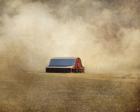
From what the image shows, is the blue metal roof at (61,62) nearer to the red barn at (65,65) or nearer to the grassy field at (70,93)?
the red barn at (65,65)

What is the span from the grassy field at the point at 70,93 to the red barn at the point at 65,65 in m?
0.11

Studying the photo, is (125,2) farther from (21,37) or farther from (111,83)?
(21,37)

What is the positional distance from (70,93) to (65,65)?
1.55 feet

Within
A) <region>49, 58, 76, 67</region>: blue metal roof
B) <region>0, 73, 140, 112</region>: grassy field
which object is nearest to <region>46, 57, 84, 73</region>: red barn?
<region>49, 58, 76, 67</region>: blue metal roof

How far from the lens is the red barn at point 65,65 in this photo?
483cm

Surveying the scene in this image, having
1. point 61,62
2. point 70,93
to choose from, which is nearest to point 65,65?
point 61,62

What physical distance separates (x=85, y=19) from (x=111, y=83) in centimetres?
99

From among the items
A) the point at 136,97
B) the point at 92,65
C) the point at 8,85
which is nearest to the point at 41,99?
the point at 8,85

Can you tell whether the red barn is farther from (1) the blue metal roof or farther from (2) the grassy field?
(2) the grassy field

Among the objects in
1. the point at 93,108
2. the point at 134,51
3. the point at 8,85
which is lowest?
the point at 93,108

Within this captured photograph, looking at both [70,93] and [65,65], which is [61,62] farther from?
[70,93]

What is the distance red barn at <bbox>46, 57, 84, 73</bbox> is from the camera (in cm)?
483

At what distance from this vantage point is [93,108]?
4555 millimetres

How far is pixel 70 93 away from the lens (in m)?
4.68
